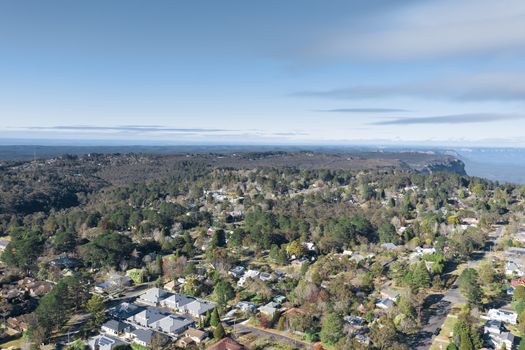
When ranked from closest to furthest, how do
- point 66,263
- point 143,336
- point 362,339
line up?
point 362,339 → point 143,336 → point 66,263

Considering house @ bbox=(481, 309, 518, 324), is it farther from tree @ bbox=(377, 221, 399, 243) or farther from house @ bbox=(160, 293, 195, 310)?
house @ bbox=(160, 293, 195, 310)

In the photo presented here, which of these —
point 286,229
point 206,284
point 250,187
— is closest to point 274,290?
point 206,284

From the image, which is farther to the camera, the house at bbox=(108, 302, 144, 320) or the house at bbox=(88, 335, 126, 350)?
the house at bbox=(108, 302, 144, 320)

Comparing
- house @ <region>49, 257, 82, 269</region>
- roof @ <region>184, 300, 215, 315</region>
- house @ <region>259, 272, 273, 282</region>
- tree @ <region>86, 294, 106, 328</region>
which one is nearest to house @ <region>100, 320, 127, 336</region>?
tree @ <region>86, 294, 106, 328</region>

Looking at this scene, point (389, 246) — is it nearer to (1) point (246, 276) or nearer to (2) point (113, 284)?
(1) point (246, 276)

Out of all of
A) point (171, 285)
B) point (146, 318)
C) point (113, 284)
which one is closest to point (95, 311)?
point (146, 318)

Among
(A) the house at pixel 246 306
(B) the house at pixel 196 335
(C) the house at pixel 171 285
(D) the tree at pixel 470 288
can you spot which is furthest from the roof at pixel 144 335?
(D) the tree at pixel 470 288

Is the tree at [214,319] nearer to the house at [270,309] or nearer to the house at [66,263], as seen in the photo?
the house at [270,309]
